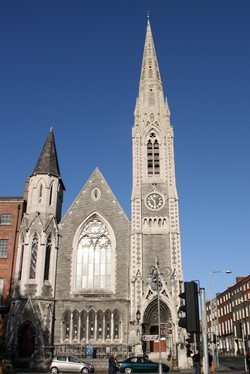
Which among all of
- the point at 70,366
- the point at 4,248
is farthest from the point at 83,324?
the point at 4,248

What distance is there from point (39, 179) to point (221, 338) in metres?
59.1

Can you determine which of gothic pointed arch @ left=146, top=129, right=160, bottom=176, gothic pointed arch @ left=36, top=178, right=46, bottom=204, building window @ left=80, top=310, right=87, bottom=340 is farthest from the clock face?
building window @ left=80, top=310, right=87, bottom=340

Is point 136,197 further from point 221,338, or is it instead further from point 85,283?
point 221,338

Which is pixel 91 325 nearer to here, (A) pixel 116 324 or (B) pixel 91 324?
(B) pixel 91 324

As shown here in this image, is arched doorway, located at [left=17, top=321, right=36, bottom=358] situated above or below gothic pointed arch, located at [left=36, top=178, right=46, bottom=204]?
below

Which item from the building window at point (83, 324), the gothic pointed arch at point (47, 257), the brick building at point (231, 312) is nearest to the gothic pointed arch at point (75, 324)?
the building window at point (83, 324)

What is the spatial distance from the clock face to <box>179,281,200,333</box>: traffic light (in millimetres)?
31934

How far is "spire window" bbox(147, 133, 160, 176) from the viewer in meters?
43.3

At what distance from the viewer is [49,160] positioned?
42.9 meters

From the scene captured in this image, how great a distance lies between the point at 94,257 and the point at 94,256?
0.10 metres

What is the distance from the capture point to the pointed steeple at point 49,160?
42100 mm

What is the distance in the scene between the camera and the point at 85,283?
3862 cm

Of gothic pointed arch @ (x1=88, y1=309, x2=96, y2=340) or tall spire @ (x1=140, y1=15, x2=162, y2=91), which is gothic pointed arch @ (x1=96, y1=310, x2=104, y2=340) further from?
tall spire @ (x1=140, y1=15, x2=162, y2=91)

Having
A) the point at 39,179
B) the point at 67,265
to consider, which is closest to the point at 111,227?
the point at 67,265
